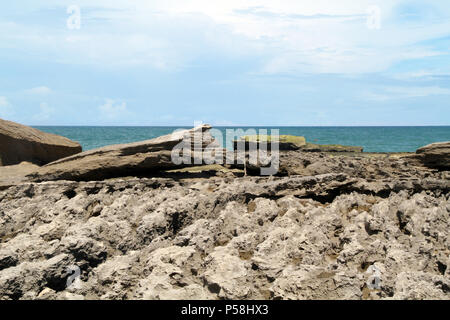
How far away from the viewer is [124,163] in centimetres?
800

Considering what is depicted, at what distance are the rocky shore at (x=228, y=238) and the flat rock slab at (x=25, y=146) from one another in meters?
2.08

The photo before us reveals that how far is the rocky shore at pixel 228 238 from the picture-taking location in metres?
4.55

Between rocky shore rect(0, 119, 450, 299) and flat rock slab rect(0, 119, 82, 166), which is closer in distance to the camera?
rocky shore rect(0, 119, 450, 299)

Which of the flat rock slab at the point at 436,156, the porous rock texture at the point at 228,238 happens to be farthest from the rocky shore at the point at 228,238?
the flat rock slab at the point at 436,156

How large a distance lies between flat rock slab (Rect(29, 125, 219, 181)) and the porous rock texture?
49 centimetres

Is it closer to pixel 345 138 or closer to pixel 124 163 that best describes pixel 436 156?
pixel 124 163

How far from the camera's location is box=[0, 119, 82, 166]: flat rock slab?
9.59m

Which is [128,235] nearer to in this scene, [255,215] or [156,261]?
[156,261]

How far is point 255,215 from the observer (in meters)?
5.98

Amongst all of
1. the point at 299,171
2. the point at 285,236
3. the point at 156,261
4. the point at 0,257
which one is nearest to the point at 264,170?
the point at 299,171

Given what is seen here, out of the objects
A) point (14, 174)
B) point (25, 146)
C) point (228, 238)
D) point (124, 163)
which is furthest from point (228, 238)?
point (25, 146)
